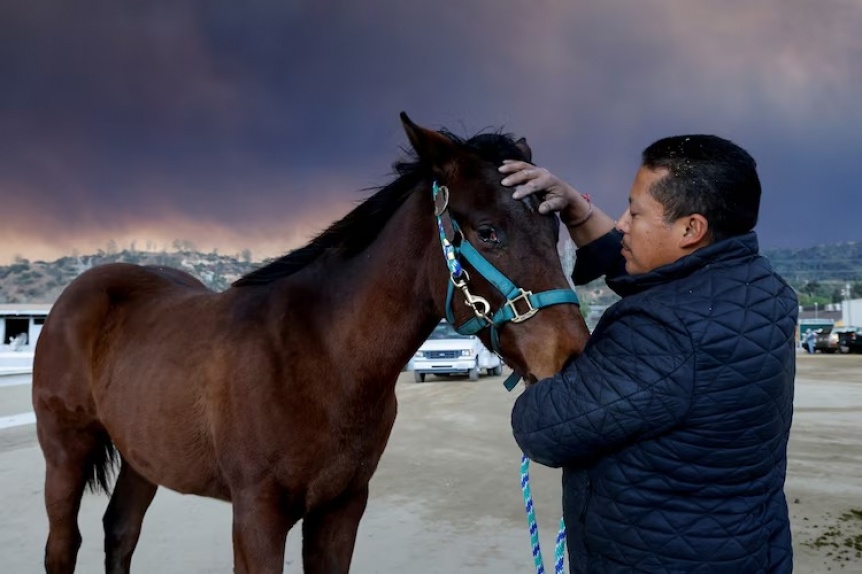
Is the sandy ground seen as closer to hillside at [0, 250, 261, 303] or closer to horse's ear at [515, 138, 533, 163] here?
horse's ear at [515, 138, 533, 163]

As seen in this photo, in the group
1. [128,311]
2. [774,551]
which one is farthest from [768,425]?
[128,311]

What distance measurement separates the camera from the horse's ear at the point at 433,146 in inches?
79.8

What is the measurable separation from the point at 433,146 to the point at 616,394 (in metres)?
1.13

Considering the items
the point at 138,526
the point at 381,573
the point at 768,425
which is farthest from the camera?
the point at 381,573

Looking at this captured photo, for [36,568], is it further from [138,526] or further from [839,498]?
[839,498]

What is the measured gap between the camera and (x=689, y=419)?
1.25m

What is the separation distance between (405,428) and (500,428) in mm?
1617

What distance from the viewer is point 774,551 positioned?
1.34 m

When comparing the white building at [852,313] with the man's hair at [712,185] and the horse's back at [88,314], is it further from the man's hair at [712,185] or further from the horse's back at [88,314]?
the man's hair at [712,185]

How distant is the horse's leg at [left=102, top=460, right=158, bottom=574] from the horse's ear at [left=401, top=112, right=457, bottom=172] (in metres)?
2.62

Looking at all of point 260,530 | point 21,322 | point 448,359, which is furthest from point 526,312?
point 21,322

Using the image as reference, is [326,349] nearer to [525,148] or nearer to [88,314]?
[525,148]

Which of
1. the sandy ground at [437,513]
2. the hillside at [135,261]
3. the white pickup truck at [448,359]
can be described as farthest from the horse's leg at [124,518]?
the hillside at [135,261]

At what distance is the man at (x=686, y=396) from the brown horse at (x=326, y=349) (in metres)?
0.34
